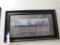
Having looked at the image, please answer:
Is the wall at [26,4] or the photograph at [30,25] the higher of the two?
the wall at [26,4]

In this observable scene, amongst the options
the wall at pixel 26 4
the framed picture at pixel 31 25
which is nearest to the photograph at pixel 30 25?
the framed picture at pixel 31 25

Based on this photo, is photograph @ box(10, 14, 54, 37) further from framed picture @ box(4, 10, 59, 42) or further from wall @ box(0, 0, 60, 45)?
wall @ box(0, 0, 60, 45)

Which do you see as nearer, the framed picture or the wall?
the framed picture

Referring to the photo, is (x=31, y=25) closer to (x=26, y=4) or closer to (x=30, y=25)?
(x=30, y=25)

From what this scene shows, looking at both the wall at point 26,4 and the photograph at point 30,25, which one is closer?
the photograph at point 30,25

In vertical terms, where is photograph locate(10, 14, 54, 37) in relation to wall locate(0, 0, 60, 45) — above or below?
below

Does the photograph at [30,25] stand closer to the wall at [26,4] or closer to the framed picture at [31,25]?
the framed picture at [31,25]

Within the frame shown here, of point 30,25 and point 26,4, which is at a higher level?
point 26,4

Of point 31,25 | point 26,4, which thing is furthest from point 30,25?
point 26,4

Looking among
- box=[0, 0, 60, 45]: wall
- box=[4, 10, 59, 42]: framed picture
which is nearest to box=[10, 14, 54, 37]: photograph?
box=[4, 10, 59, 42]: framed picture

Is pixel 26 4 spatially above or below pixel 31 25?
above
